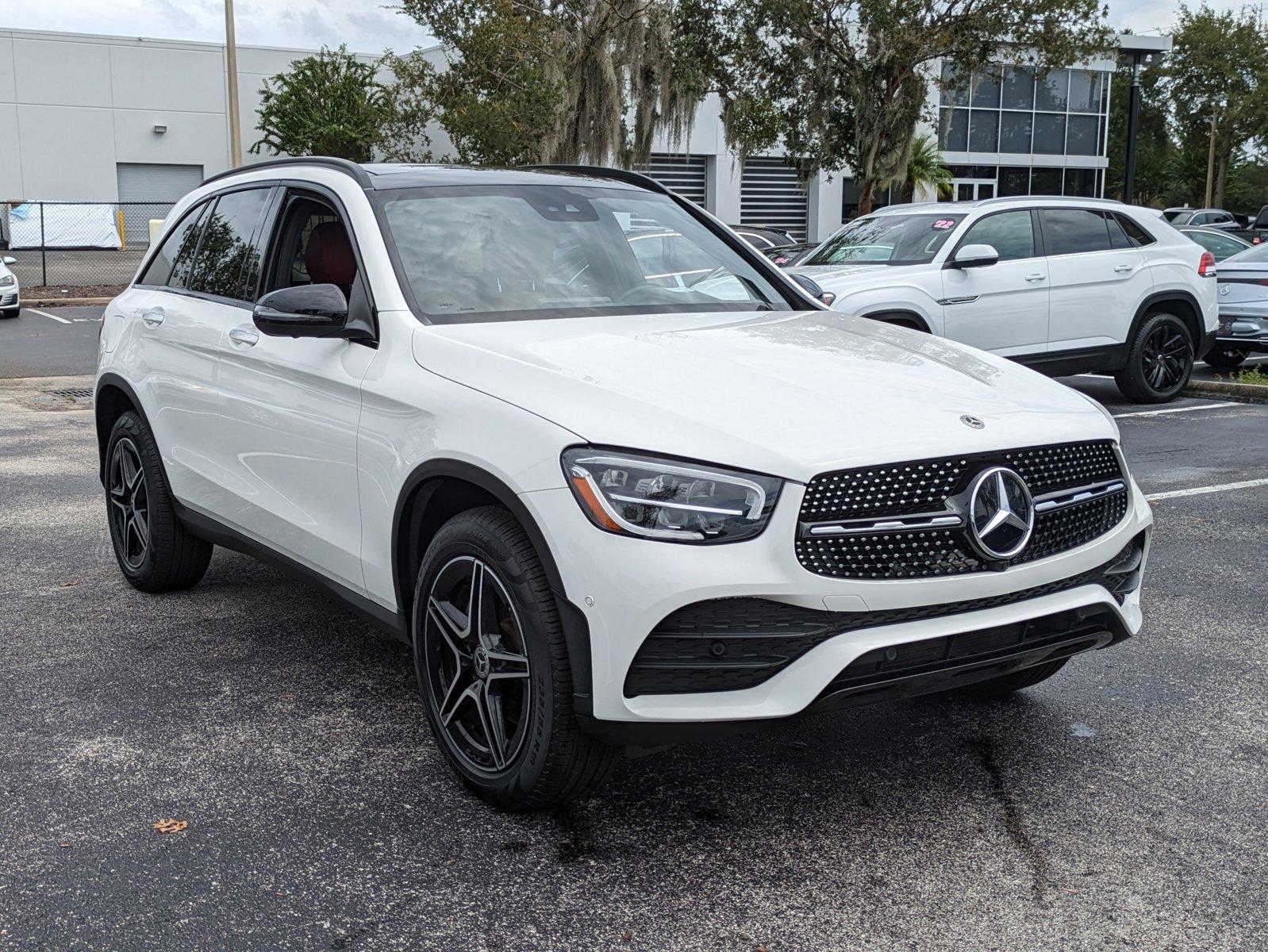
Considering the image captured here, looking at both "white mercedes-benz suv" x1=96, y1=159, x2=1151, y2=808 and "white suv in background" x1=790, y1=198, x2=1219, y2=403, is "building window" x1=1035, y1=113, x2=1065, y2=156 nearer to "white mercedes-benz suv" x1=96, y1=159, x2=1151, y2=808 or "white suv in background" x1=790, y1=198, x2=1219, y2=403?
"white suv in background" x1=790, y1=198, x2=1219, y2=403

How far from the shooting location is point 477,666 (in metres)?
3.54

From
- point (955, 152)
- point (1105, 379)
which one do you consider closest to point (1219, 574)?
point (1105, 379)

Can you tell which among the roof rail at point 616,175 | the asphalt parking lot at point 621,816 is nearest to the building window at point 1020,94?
the asphalt parking lot at point 621,816

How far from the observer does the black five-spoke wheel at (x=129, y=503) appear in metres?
5.77

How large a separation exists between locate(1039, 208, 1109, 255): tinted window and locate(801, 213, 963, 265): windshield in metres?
0.84

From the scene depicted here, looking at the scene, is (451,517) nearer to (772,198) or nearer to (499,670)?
(499,670)

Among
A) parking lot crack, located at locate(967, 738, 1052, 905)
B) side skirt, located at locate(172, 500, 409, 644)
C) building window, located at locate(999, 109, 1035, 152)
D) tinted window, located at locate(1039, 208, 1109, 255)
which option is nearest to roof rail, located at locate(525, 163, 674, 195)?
side skirt, located at locate(172, 500, 409, 644)

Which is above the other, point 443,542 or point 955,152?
point 955,152

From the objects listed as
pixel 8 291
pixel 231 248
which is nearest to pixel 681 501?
pixel 231 248

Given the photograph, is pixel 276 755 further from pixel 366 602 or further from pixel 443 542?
pixel 443 542

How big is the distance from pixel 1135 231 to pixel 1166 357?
45.9 inches

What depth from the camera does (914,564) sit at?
3137 millimetres

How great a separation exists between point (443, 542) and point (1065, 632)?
1.62 m

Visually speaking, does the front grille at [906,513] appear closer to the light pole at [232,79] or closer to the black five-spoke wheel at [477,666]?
the black five-spoke wheel at [477,666]
